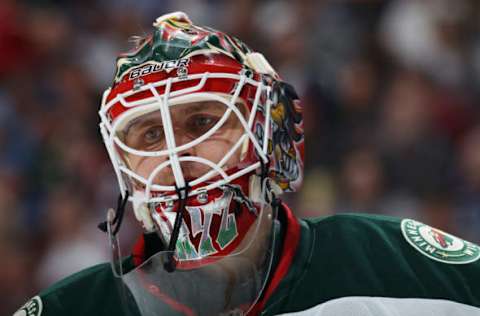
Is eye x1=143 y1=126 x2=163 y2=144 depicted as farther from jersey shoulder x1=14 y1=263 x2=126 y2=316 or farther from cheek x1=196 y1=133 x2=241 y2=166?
jersey shoulder x1=14 y1=263 x2=126 y2=316

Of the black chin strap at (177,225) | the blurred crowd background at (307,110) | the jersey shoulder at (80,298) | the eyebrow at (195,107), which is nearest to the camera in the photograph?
the black chin strap at (177,225)

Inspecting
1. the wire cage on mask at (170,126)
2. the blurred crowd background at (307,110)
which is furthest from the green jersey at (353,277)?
the blurred crowd background at (307,110)

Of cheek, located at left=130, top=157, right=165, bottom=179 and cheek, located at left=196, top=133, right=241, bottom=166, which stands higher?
cheek, located at left=196, top=133, right=241, bottom=166

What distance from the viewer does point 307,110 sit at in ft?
18.7

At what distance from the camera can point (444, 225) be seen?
5023 millimetres

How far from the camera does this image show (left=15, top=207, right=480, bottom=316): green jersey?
258 cm

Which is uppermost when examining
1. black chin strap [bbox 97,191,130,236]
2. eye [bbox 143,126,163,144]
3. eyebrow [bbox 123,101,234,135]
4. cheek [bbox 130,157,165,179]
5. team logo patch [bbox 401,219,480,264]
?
eyebrow [bbox 123,101,234,135]

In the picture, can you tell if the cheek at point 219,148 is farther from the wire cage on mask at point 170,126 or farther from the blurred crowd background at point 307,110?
the blurred crowd background at point 307,110

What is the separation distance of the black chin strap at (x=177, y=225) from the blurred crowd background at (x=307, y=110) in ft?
8.85

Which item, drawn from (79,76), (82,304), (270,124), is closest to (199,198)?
(270,124)

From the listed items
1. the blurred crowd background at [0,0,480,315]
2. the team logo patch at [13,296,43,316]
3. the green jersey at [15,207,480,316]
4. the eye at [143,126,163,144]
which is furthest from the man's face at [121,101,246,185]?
the blurred crowd background at [0,0,480,315]

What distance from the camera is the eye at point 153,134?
8.47ft

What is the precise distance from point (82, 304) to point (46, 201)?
307cm

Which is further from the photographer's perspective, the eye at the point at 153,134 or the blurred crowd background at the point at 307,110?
the blurred crowd background at the point at 307,110
